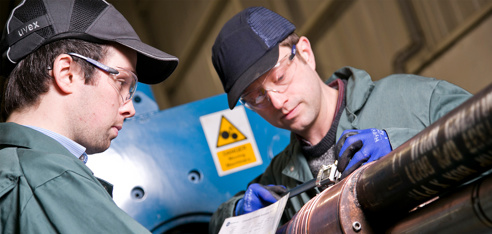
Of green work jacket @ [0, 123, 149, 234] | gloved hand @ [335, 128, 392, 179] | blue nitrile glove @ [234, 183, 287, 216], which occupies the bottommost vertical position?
blue nitrile glove @ [234, 183, 287, 216]

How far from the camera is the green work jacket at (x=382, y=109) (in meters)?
1.74

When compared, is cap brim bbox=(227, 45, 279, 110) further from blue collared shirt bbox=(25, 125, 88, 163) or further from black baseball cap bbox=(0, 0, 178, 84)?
blue collared shirt bbox=(25, 125, 88, 163)

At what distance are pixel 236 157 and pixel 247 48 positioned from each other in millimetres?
641

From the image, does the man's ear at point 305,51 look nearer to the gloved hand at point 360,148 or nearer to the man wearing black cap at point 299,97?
the man wearing black cap at point 299,97

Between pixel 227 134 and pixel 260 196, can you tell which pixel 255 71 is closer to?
pixel 260 196

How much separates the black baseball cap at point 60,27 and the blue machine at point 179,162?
819 mm

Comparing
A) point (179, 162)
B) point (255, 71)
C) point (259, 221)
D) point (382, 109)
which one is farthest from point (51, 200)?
point (179, 162)

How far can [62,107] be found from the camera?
1413mm

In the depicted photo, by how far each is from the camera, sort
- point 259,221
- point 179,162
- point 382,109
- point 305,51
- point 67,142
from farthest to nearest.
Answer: point 179,162, point 305,51, point 382,109, point 259,221, point 67,142

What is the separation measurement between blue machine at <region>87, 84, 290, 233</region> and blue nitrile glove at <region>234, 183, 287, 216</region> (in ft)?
1.66

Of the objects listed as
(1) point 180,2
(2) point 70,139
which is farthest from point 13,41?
(1) point 180,2

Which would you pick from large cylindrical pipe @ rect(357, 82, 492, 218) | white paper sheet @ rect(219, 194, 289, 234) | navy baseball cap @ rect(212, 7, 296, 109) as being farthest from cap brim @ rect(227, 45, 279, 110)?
large cylindrical pipe @ rect(357, 82, 492, 218)

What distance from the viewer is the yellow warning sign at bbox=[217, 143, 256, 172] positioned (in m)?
2.40

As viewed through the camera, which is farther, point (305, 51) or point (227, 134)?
point (227, 134)
